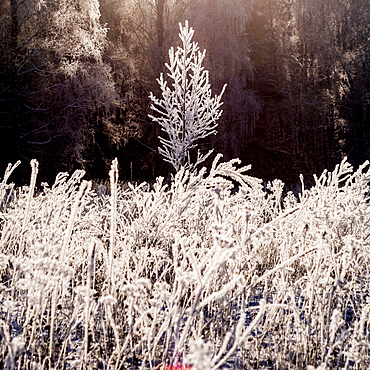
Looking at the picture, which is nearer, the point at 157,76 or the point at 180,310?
the point at 180,310

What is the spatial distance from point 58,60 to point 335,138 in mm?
13561

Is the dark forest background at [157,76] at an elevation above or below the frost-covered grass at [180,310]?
above

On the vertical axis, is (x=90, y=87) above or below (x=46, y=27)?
below

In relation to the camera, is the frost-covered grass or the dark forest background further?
→ the dark forest background

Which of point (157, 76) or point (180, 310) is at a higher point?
point (157, 76)

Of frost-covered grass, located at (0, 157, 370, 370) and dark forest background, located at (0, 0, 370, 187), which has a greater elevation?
dark forest background, located at (0, 0, 370, 187)

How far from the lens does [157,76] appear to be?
14688mm

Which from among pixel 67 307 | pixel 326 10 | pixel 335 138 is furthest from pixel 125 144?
pixel 67 307

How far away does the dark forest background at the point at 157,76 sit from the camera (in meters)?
12.1

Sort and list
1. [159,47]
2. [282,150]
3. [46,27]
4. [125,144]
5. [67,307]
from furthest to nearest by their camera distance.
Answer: [282,150] → [125,144] → [159,47] → [46,27] → [67,307]

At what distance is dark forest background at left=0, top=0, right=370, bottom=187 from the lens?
12.1 meters

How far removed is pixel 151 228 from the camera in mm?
3051

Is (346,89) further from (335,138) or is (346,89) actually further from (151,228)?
(151,228)

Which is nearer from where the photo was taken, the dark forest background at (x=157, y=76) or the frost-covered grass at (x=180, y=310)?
the frost-covered grass at (x=180, y=310)
